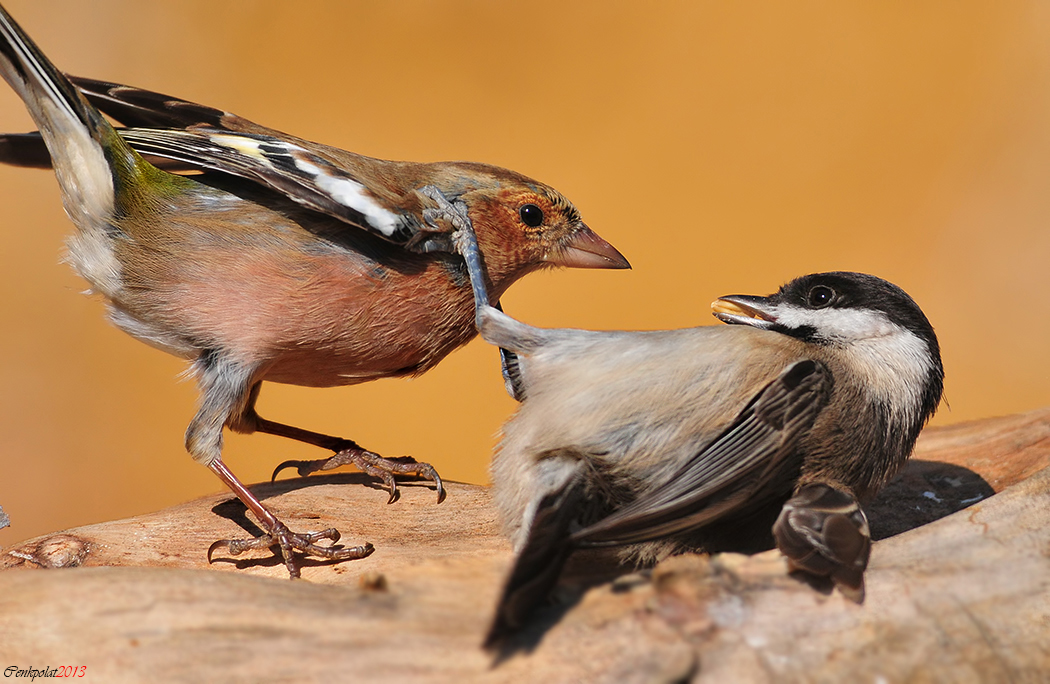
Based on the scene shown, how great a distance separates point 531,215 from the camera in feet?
10.8

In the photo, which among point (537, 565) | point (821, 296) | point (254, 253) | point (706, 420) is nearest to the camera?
point (537, 565)

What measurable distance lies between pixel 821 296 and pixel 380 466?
181cm

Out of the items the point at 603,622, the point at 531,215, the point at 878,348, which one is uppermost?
the point at 531,215

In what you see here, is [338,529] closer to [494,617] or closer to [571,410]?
[571,410]

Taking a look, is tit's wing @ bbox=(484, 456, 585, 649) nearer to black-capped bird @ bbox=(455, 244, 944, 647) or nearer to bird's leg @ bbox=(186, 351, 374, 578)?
black-capped bird @ bbox=(455, 244, 944, 647)

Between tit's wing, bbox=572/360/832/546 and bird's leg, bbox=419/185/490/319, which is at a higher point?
bird's leg, bbox=419/185/490/319

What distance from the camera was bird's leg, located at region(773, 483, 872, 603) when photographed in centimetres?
180

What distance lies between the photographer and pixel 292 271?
2.88m

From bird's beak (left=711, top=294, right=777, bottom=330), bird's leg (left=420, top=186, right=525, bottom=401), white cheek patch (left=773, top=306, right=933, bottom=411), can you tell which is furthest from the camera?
bird's leg (left=420, top=186, right=525, bottom=401)

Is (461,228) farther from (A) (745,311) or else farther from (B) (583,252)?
(A) (745,311)

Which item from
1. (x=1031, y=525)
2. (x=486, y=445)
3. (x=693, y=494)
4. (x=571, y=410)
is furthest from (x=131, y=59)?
(x=1031, y=525)

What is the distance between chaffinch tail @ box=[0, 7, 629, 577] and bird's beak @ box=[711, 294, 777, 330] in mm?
880

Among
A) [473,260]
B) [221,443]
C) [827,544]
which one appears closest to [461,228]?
[473,260]

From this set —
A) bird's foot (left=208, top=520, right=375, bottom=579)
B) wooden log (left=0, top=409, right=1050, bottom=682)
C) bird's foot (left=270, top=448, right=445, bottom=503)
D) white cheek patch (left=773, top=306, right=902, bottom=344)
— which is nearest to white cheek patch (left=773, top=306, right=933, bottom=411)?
white cheek patch (left=773, top=306, right=902, bottom=344)
